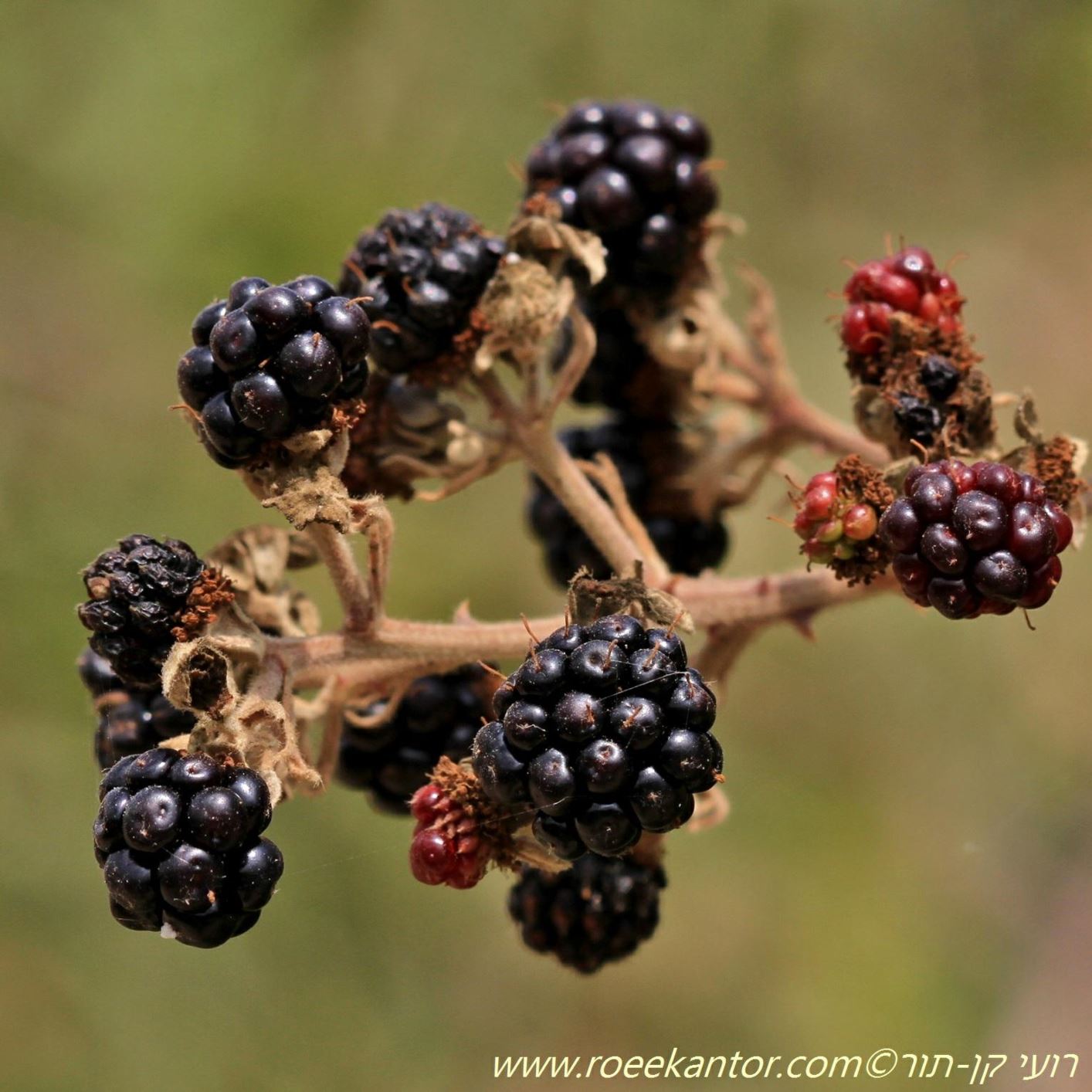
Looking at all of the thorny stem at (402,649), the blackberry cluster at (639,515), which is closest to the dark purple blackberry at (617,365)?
the blackberry cluster at (639,515)

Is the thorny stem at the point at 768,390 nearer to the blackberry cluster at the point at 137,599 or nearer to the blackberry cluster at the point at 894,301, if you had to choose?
the blackberry cluster at the point at 894,301

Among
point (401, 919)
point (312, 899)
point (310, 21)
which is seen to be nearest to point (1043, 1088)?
point (401, 919)

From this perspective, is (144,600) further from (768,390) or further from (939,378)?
(768,390)

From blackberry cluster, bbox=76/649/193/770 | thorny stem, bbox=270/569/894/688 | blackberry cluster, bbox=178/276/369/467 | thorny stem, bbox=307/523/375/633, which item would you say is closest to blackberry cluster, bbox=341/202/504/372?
blackberry cluster, bbox=178/276/369/467

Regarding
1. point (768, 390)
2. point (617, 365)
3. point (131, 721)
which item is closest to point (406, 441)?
point (617, 365)

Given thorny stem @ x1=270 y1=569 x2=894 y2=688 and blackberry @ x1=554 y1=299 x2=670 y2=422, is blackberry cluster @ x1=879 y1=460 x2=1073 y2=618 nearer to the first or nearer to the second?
thorny stem @ x1=270 y1=569 x2=894 y2=688

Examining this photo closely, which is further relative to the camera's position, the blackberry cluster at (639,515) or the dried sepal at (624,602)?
the blackberry cluster at (639,515)
